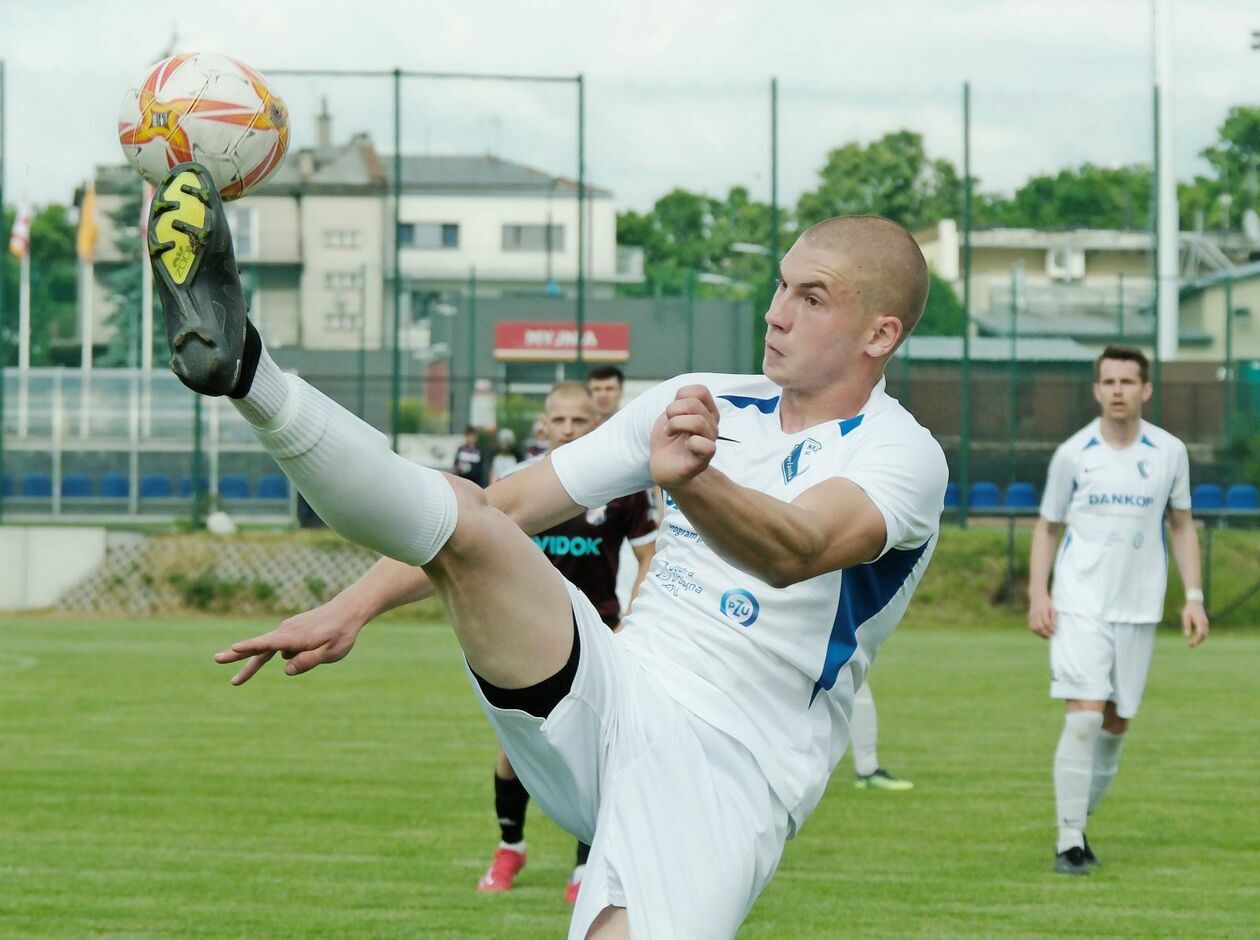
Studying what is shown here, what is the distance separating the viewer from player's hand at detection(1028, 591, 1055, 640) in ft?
28.8

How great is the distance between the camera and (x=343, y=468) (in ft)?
9.81

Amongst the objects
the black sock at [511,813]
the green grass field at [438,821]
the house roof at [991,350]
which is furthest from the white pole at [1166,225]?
the black sock at [511,813]

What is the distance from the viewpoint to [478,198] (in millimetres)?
36406

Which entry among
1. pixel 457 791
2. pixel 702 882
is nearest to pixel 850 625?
pixel 702 882

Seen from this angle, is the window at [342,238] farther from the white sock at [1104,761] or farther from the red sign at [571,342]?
the white sock at [1104,761]

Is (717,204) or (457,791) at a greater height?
(717,204)

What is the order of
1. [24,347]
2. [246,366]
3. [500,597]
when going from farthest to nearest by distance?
[24,347] < [500,597] < [246,366]

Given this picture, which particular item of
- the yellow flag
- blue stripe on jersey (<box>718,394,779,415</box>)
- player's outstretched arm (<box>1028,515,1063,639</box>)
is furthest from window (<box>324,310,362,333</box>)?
blue stripe on jersey (<box>718,394,779,415</box>)

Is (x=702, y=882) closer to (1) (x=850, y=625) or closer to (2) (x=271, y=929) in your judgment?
(1) (x=850, y=625)

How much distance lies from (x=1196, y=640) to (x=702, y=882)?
18.6 ft

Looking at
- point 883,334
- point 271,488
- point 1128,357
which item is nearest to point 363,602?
point 883,334

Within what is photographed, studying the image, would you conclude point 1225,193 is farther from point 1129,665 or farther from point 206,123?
point 206,123

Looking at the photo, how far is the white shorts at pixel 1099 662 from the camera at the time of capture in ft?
28.1

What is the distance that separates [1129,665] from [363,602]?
5859mm
